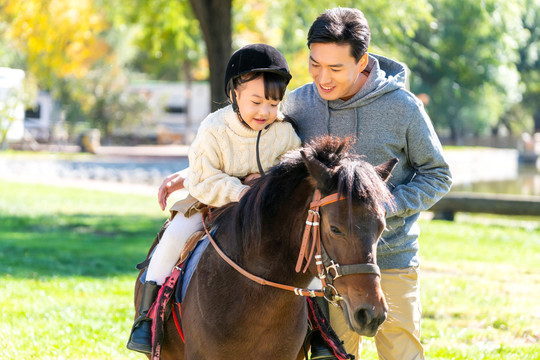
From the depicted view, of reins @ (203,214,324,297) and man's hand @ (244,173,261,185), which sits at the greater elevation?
man's hand @ (244,173,261,185)

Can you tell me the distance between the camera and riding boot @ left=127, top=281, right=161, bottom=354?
12.0 feet

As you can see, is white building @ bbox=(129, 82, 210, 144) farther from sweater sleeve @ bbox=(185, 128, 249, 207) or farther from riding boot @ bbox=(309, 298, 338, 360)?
riding boot @ bbox=(309, 298, 338, 360)

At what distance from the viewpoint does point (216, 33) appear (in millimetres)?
11984

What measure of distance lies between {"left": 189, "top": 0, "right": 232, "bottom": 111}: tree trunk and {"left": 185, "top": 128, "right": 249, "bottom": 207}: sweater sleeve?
8.37 metres

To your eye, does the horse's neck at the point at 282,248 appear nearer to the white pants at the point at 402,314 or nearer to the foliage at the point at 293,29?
the white pants at the point at 402,314

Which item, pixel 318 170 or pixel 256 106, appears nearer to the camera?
pixel 318 170

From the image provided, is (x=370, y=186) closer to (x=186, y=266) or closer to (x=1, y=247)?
(x=186, y=266)

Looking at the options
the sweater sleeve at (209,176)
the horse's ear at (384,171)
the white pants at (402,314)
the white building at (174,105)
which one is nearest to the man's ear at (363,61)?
the horse's ear at (384,171)

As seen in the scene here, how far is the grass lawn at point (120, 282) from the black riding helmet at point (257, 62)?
3050mm

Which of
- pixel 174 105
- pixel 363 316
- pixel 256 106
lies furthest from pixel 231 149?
pixel 174 105

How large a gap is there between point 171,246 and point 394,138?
1352mm

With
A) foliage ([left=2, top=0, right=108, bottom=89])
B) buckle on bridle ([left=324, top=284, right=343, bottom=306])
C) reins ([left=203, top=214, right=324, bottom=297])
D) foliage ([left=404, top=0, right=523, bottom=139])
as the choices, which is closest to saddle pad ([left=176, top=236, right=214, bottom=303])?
reins ([left=203, top=214, right=324, bottom=297])

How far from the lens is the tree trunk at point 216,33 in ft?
39.0

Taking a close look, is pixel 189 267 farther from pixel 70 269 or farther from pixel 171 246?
pixel 70 269
